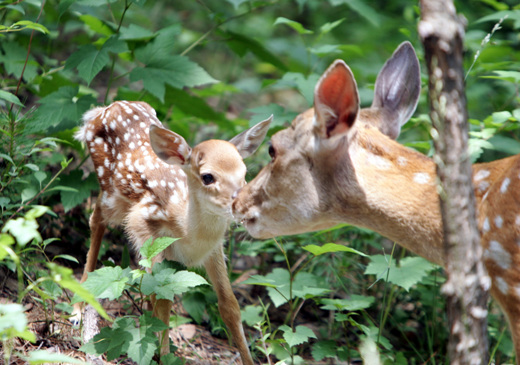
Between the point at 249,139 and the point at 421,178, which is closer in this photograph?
the point at 421,178

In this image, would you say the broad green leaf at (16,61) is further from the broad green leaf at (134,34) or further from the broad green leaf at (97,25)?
the broad green leaf at (134,34)

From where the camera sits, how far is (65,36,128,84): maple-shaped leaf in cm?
372

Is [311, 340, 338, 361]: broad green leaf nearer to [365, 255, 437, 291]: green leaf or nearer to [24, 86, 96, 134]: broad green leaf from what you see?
[365, 255, 437, 291]: green leaf

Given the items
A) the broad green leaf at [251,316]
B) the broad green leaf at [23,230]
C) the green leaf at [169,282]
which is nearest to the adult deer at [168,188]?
the broad green leaf at [251,316]

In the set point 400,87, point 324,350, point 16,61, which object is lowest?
point 324,350

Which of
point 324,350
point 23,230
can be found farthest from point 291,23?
point 23,230

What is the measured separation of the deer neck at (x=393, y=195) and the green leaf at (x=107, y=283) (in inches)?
41.1

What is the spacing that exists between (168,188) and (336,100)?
64.0 inches

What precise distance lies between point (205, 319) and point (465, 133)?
2.63 m

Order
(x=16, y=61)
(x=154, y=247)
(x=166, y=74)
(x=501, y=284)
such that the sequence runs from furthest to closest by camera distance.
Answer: (x=16, y=61)
(x=166, y=74)
(x=154, y=247)
(x=501, y=284)

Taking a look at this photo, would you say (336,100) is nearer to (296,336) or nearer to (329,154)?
(329,154)

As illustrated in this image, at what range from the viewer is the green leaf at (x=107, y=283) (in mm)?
2531

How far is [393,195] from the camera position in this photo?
2.46 meters

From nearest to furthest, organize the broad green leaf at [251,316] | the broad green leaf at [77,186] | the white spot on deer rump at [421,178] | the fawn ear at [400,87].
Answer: the white spot on deer rump at [421,178] → the fawn ear at [400,87] → the broad green leaf at [251,316] → the broad green leaf at [77,186]
